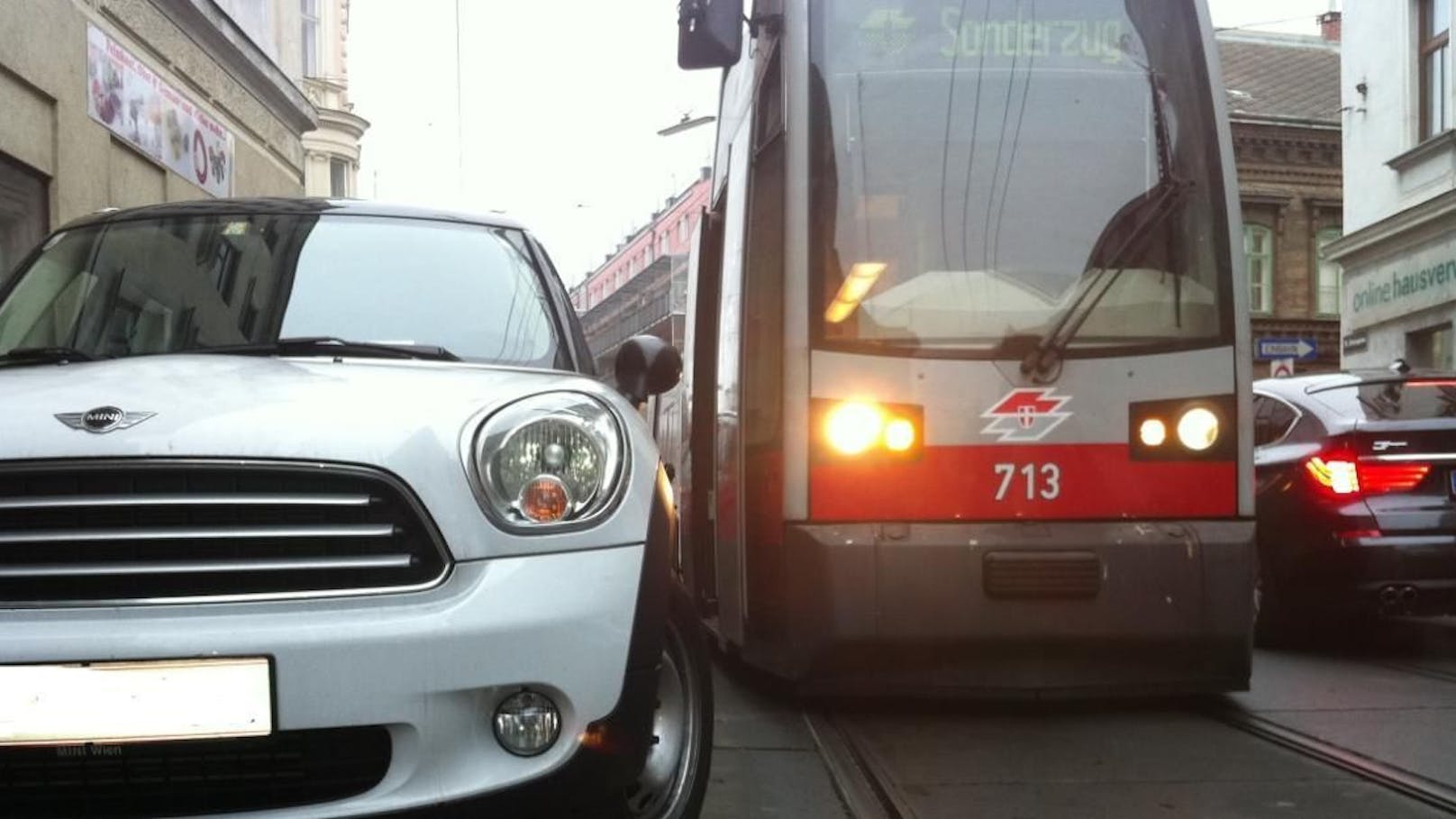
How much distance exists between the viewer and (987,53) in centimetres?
590

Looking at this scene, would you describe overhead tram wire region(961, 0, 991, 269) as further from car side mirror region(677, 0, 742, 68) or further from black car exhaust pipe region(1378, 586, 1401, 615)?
black car exhaust pipe region(1378, 586, 1401, 615)

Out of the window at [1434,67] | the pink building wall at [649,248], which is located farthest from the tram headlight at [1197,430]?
the pink building wall at [649,248]

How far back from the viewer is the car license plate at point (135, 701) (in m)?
2.76

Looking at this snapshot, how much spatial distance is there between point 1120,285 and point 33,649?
13.5 ft

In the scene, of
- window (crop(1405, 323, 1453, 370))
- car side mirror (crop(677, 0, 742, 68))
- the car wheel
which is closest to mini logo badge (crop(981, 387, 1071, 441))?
car side mirror (crop(677, 0, 742, 68))

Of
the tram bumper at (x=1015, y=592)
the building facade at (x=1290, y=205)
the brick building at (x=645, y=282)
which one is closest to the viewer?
the tram bumper at (x=1015, y=592)

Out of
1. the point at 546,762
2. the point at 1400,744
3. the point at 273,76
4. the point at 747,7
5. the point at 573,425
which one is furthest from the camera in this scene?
the point at 273,76

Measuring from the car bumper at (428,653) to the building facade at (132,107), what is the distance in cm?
957

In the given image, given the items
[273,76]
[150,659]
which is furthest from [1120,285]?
[273,76]

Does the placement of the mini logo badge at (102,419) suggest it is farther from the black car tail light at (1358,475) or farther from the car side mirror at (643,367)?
the black car tail light at (1358,475)

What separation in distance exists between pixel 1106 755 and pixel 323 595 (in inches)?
121

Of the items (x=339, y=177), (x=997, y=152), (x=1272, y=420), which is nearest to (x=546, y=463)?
(x=997, y=152)

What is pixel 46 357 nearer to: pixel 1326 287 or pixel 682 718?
pixel 682 718

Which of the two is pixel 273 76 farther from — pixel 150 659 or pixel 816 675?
pixel 150 659
